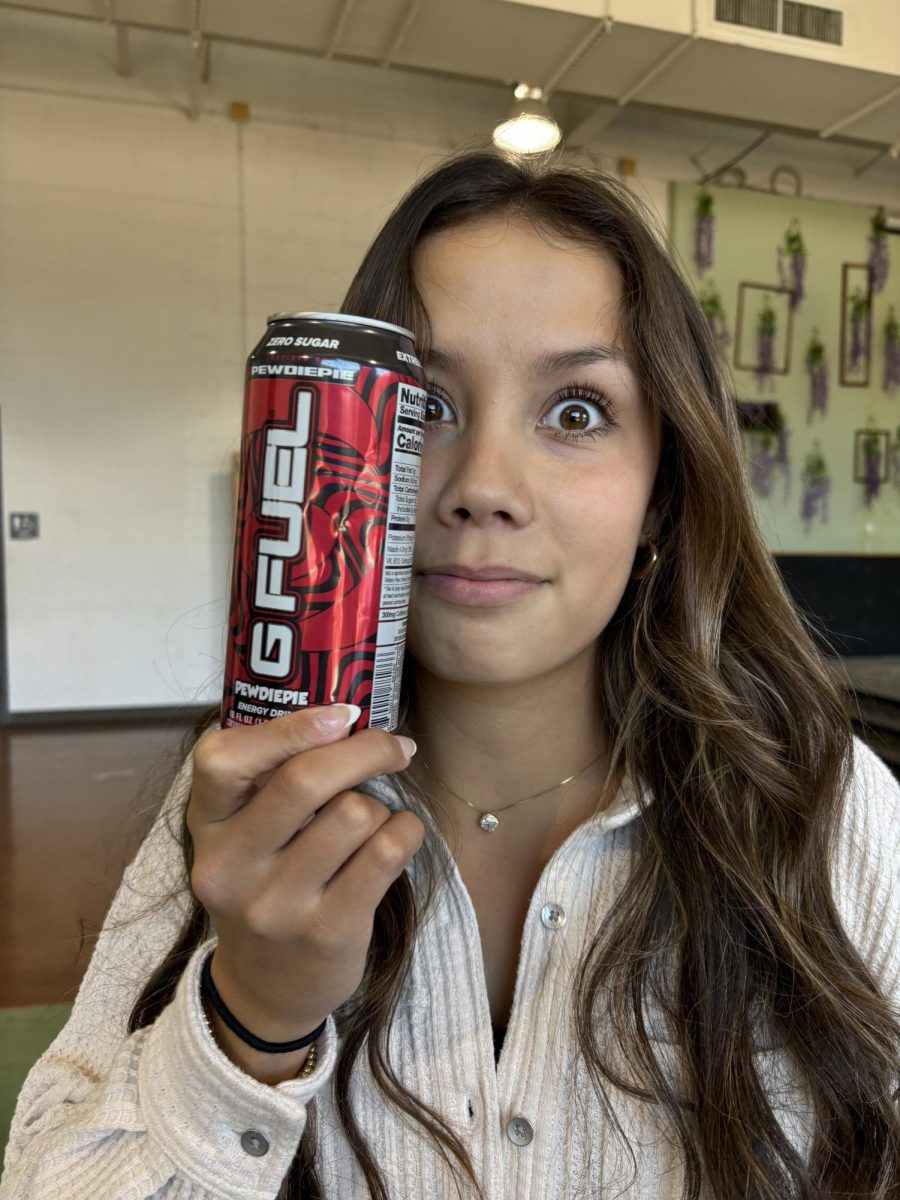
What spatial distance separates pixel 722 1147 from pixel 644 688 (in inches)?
16.3

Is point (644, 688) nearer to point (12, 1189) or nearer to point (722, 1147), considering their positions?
point (722, 1147)

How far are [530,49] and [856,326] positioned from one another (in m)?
3.00

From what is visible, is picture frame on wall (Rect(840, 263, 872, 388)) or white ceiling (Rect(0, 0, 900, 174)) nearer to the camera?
white ceiling (Rect(0, 0, 900, 174))

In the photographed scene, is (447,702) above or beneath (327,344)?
beneath

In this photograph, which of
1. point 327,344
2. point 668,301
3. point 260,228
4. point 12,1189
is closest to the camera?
point 327,344

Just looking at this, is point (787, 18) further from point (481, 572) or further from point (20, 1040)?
point (20, 1040)

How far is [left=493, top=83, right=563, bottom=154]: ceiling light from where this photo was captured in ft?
5.75

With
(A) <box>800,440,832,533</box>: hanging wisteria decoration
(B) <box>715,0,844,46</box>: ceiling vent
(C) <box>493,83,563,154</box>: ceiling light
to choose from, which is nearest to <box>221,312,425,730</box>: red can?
(C) <box>493,83,563,154</box>: ceiling light

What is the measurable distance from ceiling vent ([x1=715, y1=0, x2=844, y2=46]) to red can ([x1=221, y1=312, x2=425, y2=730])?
3973mm

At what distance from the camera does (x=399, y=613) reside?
0.63 metres

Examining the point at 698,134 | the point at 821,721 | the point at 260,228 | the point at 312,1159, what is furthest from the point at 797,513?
the point at 312,1159

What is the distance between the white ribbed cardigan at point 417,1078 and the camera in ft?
2.08

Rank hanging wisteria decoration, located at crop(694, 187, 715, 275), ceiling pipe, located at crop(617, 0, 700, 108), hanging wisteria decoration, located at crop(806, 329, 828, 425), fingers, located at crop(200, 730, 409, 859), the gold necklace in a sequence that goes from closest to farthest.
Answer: fingers, located at crop(200, 730, 409, 859) < the gold necklace < ceiling pipe, located at crop(617, 0, 700, 108) < hanging wisteria decoration, located at crop(694, 187, 715, 275) < hanging wisteria decoration, located at crop(806, 329, 828, 425)

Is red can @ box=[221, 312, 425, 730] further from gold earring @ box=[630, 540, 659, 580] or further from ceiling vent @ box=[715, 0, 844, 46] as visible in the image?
ceiling vent @ box=[715, 0, 844, 46]
